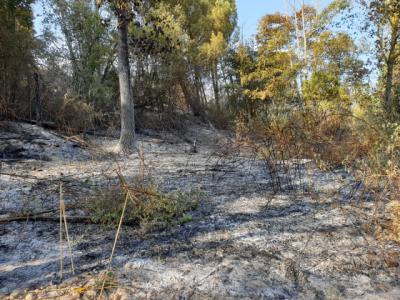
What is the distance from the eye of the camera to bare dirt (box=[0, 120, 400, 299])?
79.7 inches

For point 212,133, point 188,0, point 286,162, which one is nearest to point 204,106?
point 212,133

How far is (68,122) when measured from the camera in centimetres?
816

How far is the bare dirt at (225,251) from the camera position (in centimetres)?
203

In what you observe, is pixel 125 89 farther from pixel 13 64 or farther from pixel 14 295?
pixel 14 295

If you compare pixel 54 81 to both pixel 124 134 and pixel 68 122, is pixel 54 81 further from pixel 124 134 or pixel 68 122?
A: pixel 124 134

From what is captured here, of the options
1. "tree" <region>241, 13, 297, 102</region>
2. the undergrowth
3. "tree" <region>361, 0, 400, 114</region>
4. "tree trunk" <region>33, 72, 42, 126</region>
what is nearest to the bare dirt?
the undergrowth

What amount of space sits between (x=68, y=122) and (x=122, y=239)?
608cm

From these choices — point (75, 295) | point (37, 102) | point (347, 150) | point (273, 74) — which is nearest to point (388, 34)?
point (273, 74)

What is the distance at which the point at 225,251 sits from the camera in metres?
2.50

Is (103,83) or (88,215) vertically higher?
(103,83)

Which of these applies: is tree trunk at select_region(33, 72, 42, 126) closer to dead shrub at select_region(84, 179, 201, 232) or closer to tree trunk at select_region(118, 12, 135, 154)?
tree trunk at select_region(118, 12, 135, 154)

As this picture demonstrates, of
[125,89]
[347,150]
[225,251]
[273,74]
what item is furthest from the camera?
[273,74]

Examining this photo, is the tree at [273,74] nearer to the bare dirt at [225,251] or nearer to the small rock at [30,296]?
the bare dirt at [225,251]

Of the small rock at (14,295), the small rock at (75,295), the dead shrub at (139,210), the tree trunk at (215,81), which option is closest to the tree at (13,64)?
the dead shrub at (139,210)
